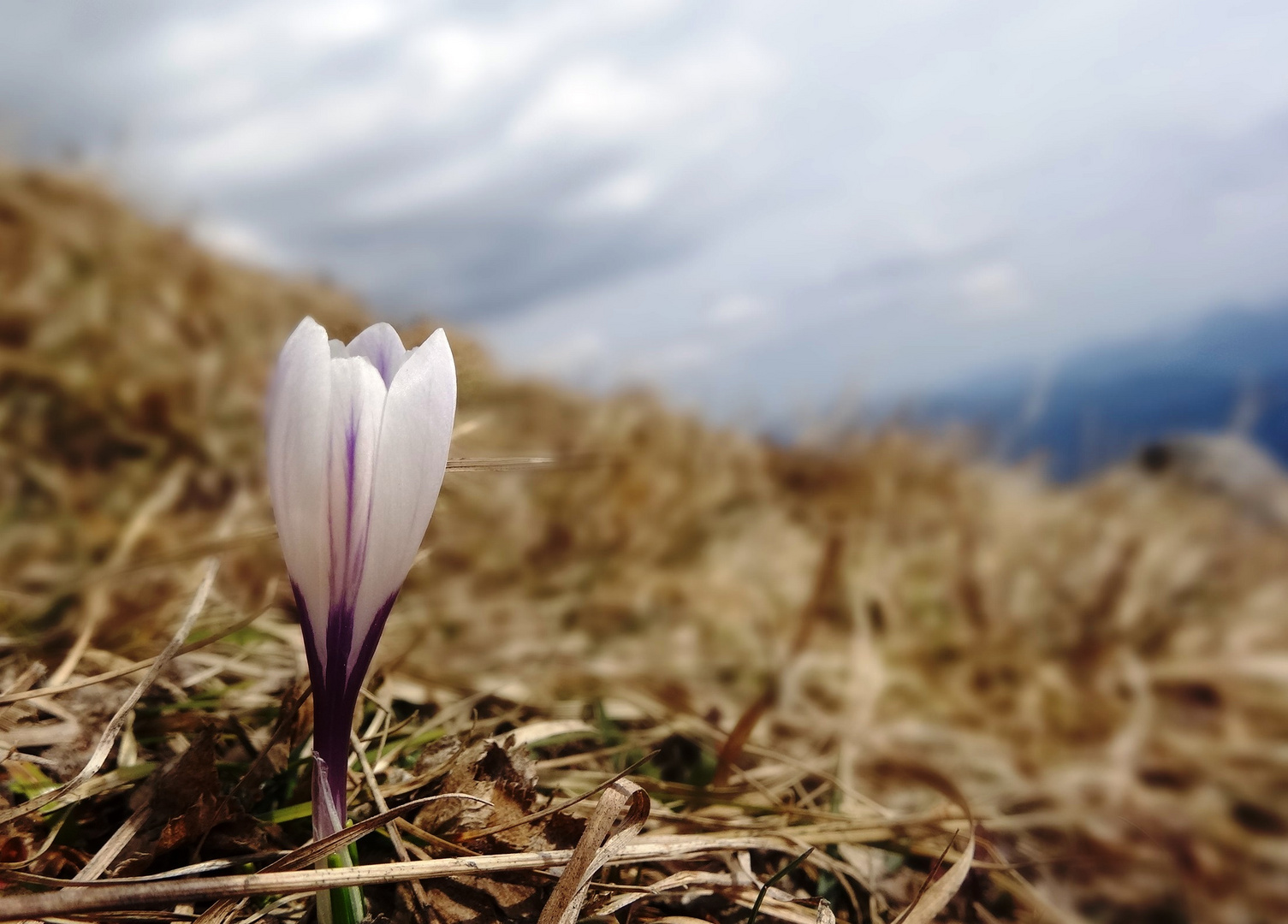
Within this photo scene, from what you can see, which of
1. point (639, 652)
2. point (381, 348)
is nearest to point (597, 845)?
point (381, 348)

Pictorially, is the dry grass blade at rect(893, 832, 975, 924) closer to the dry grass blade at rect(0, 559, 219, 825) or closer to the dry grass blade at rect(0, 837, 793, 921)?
the dry grass blade at rect(0, 837, 793, 921)

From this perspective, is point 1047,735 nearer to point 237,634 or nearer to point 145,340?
point 237,634

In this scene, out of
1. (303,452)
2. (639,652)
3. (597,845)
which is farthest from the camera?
(639,652)

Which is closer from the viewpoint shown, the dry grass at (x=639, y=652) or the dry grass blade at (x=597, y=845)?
the dry grass blade at (x=597, y=845)

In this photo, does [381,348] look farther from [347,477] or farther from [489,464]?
[489,464]

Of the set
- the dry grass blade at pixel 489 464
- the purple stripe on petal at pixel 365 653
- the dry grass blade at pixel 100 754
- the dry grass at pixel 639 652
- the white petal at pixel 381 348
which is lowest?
the dry grass at pixel 639 652

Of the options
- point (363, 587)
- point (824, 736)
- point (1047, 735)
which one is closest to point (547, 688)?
point (824, 736)

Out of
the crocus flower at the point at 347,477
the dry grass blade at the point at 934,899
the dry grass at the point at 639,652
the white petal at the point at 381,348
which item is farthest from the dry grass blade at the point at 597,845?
the white petal at the point at 381,348

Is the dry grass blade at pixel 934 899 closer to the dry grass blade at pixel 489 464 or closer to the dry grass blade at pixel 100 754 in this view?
the dry grass blade at pixel 489 464
